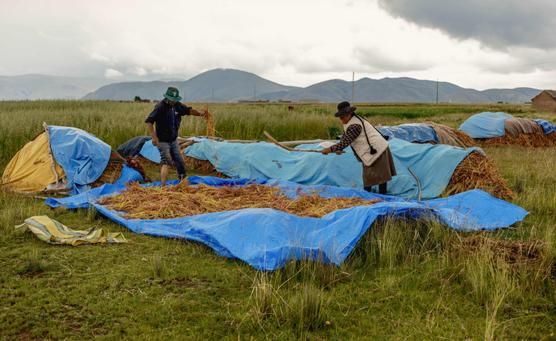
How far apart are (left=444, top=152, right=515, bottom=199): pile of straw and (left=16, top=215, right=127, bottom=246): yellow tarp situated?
4.31m

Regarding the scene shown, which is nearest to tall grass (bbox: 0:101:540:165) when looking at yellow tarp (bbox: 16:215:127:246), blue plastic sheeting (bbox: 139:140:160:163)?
blue plastic sheeting (bbox: 139:140:160:163)

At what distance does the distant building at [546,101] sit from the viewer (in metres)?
39.4

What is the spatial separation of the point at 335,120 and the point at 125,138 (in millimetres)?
6445

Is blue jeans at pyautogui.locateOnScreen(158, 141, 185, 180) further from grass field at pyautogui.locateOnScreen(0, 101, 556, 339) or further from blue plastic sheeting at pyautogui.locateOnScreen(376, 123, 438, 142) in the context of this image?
blue plastic sheeting at pyautogui.locateOnScreen(376, 123, 438, 142)

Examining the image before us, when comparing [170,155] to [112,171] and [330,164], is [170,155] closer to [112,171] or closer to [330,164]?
[112,171]

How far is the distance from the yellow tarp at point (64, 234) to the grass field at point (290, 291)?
0.32 feet

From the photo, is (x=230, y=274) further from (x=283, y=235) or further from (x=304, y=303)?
(x=304, y=303)

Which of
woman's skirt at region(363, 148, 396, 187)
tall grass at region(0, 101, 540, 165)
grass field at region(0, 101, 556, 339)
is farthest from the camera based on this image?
tall grass at region(0, 101, 540, 165)

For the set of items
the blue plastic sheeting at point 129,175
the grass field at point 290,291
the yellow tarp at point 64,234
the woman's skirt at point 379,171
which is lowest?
the grass field at point 290,291

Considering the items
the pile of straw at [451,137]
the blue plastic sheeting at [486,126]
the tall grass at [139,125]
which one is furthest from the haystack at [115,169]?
the blue plastic sheeting at [486,126]

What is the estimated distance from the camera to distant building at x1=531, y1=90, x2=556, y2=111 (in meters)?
39.4

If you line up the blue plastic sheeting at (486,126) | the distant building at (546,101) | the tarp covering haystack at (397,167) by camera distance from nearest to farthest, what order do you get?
the tarp covering haystack at (397,167)
the blue plastic sheeting at (486,126)
the distant building at (546,101)

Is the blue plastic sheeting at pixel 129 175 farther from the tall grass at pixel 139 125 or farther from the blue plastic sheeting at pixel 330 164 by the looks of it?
the tall grass at pixel 139 125

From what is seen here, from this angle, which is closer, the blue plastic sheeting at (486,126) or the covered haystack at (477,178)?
the covered haystack at (477,178)
